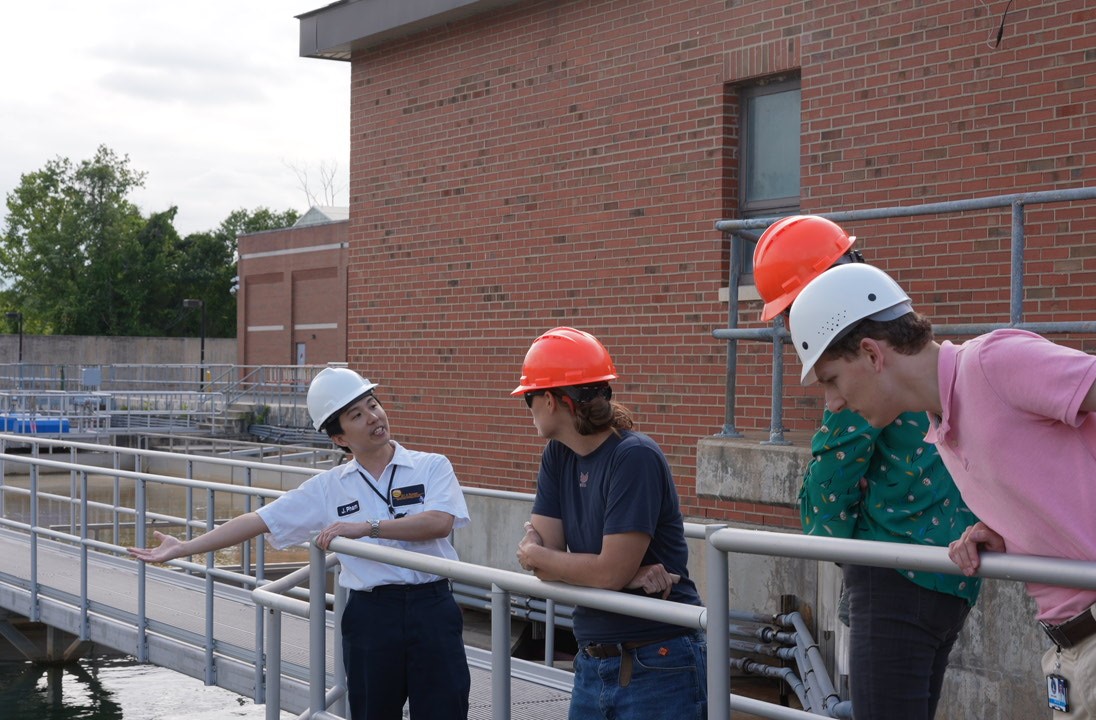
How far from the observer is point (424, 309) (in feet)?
Answer: 40.7

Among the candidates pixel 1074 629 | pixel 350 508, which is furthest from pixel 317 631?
pixel 1074 629

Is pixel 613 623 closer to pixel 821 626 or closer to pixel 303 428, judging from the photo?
pixel 821 626

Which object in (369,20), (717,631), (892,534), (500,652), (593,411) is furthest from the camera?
(369,20)

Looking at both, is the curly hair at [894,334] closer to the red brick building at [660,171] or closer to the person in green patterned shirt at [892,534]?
the person in green patterned shirt at [892,534]

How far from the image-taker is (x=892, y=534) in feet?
10.0

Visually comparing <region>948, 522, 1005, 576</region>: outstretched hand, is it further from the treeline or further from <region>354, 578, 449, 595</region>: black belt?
the treeline

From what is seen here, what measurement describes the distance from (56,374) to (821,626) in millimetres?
52713

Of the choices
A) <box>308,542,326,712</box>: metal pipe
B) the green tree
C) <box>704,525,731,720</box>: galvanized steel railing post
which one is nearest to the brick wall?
the green tree

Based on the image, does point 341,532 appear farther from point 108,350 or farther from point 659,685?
point 108,350

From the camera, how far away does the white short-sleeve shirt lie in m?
4.59

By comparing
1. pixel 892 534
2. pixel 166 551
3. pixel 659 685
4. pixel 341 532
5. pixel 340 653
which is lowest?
pixel 340 653

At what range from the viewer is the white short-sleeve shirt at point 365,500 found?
4.59 meters

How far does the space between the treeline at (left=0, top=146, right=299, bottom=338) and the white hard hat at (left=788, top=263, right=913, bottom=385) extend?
8458 cm

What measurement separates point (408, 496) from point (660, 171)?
19.6ft
